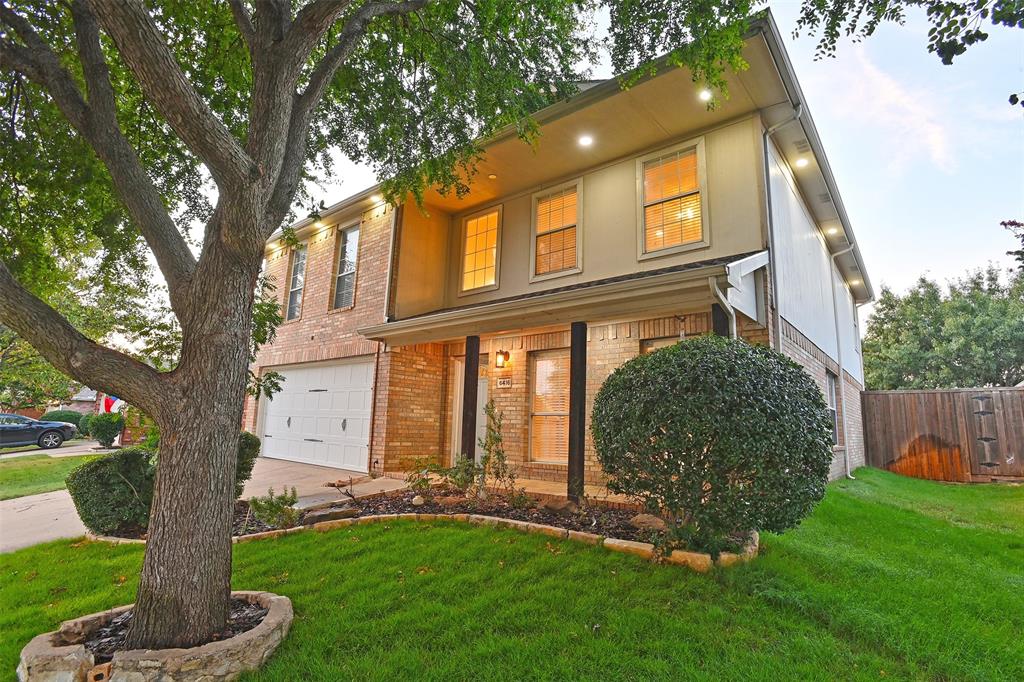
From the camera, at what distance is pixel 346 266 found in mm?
10281

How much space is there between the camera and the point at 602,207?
7.59 meters

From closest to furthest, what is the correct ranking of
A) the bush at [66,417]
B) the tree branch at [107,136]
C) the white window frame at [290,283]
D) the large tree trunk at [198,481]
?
the large tree trunk at [198,481]
the tree branch at [107,136]
the white window frame at [290,283]
the bush at [66,417]

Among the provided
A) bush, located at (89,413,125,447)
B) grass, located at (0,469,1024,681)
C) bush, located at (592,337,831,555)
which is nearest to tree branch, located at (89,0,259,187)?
grass, located at (0,469,1024,681)

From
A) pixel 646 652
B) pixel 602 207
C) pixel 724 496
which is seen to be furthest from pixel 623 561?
pixel 602 207

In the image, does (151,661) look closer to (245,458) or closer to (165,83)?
(165,83)

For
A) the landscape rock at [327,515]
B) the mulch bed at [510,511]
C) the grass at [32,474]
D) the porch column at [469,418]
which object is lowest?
the grass at [32,474]

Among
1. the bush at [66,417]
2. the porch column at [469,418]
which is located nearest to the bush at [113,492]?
the porch column at [469,418]

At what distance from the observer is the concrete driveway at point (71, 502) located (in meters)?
5.23

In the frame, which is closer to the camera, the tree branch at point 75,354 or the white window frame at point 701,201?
the tree branch at point 75,354

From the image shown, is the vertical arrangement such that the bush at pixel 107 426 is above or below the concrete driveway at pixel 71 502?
above

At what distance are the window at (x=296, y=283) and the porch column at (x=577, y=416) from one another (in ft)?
25.0

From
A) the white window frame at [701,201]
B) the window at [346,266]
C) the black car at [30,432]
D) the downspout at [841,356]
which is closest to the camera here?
the white window frame at [701,201]

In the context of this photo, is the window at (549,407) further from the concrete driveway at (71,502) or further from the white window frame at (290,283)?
the white window frame at (290,283)

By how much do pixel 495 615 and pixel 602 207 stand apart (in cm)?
613
